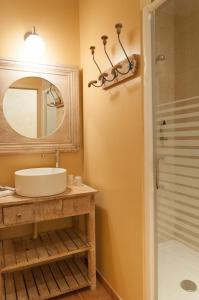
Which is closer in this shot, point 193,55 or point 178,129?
point 178,129

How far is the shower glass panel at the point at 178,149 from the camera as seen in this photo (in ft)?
5.21

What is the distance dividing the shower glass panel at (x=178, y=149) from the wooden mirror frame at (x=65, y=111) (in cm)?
80

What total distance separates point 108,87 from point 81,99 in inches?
21.1

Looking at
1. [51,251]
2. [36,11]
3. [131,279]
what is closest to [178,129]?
[131,279]

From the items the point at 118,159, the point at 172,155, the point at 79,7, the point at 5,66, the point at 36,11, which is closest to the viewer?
the point at 118,159

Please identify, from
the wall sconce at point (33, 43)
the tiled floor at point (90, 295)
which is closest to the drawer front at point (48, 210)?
the tiled floor at point (90, 295)

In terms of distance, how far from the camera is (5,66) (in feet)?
6.02

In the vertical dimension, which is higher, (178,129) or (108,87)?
(108,87)

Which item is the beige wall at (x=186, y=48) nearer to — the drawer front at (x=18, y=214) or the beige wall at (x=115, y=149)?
the beige wall at (x=115, y=149)

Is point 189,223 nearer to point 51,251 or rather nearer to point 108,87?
point 51,251

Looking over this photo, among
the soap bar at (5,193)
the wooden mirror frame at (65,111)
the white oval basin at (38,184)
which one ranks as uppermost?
the wooden mirror frame at (65,111)

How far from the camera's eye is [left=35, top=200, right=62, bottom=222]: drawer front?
1.57 meters

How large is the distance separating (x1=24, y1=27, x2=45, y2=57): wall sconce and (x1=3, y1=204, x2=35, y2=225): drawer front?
48.0 inches

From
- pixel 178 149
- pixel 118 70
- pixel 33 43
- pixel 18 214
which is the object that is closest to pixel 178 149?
pixel 178 149
